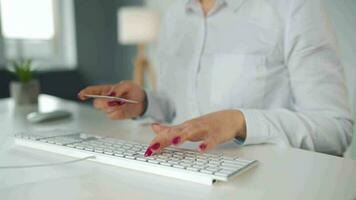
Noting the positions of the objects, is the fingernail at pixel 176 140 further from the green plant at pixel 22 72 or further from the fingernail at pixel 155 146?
the green plant at pixel 22 72

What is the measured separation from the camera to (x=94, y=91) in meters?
0.83

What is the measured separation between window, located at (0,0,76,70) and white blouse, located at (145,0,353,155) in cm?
217

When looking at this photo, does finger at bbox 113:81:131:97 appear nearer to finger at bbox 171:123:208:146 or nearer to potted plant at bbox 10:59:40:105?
finger at bbox 171:123:208:146

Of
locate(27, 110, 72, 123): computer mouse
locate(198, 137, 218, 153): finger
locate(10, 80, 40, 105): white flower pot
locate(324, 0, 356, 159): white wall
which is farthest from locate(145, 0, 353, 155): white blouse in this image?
locate(10, 80, 40, 105): white flower pot

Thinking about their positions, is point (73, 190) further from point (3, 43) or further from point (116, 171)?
point (3, 43)

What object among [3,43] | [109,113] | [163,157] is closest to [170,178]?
[163,157]

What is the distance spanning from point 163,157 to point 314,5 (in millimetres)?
446

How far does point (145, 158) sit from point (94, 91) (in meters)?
0.31

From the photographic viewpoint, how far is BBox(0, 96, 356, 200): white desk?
47 centimetres

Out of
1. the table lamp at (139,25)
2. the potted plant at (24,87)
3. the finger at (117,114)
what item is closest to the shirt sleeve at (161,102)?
the finger at (117,114)

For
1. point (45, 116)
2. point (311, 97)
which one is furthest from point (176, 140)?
point (45, 116)

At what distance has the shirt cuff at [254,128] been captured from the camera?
676 mm

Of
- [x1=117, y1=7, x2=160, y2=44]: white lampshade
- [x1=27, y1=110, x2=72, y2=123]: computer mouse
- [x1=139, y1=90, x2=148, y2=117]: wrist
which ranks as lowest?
[x1=27, y1=110, x2=72, y2=123]: computer mouse

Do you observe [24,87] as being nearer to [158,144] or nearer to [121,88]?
[121,88]
